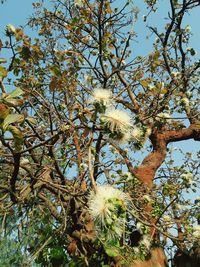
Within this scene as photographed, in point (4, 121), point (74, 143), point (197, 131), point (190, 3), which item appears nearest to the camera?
point (4, 121)

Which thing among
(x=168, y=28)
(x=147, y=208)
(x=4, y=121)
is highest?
(x=168, y=28)

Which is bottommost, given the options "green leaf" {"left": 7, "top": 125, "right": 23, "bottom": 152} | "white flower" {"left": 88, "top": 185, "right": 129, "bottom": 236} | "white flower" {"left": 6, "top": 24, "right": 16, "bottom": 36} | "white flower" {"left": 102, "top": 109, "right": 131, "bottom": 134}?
"white flower" {"left": 88, "top": 185, "right": 129, "bottom": 236}

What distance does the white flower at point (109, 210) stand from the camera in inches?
78.1

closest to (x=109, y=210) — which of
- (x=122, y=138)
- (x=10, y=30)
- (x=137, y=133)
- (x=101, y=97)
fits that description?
(x=122, y=138)

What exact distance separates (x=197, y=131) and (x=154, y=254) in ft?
7.93

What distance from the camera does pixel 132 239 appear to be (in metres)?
3.87

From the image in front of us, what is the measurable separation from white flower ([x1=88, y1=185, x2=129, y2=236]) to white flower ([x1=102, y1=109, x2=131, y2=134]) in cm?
47

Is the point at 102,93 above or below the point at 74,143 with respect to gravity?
below

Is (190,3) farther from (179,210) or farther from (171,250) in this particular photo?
(171,250)

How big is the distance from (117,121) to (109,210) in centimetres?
63

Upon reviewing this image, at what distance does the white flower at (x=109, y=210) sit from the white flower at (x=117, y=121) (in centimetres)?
47

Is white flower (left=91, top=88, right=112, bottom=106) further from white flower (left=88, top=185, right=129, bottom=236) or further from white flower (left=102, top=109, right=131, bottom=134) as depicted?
white flower (left=88, top=185, right=129, bottom=236)

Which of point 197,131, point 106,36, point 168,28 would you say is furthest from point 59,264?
point 168,28

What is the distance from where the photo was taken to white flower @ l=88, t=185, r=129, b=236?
1.98 meters
